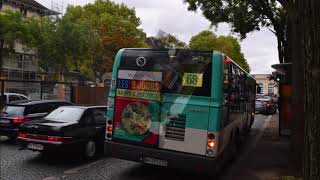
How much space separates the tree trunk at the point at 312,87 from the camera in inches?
167

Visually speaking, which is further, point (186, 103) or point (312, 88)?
point (186, 103)

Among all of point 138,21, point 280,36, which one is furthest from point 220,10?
point 138,21

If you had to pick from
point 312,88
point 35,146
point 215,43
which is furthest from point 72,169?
point 215,43

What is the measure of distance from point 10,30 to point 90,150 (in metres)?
29.1

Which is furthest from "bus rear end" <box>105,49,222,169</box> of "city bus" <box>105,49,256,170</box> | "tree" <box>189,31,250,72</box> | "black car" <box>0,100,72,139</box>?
"tree" <box>189,31,250,72</box>

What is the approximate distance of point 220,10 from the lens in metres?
22.4

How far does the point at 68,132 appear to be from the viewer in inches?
403

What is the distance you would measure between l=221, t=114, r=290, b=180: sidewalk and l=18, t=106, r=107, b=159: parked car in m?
Answer: 3.43

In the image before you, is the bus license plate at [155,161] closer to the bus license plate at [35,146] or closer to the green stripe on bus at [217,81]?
the green stripe on bus at [217,81]

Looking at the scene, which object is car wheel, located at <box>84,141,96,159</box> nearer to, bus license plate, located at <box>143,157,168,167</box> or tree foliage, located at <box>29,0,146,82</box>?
bus license plate, located at <box>143,157,168,167</box>

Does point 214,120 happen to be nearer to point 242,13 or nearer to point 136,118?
point 136,118

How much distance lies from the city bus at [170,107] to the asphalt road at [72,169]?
0.74 m

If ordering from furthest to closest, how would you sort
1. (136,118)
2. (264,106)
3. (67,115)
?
(264,106)
(67,115)
(136,118)

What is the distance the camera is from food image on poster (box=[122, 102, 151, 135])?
29.1ft
